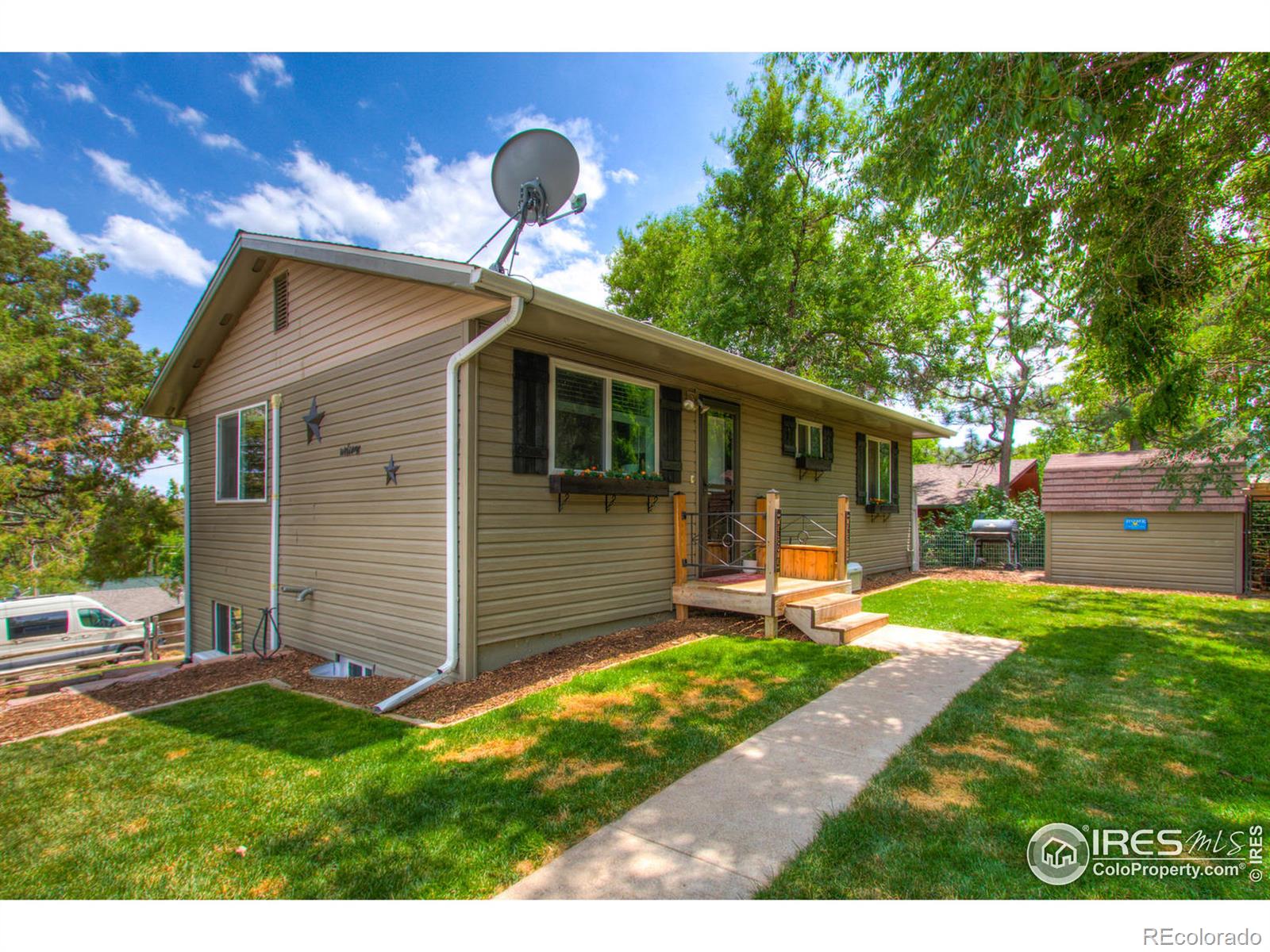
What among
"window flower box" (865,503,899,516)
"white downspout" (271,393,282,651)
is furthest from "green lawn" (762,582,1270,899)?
"white downspout" (271,393,282,651)

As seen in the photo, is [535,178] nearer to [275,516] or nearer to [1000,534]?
[275,516]

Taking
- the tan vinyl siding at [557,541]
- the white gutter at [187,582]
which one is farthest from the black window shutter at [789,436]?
the white gutter at [187,582]

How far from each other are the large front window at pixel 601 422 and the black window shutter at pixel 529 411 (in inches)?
4.5

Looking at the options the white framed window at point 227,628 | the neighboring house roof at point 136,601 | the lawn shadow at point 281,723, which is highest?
the lawn shadow at point 281,723

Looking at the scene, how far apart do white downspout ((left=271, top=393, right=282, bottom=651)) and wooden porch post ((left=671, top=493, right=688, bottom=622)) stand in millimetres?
4715

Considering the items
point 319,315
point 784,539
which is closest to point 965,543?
point 784,539

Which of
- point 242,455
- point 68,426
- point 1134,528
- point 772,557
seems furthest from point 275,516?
point 1134,528

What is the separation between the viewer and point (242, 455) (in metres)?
7.82

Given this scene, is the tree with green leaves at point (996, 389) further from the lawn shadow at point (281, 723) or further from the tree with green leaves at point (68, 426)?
the tree with green leaves at point (68, 426)

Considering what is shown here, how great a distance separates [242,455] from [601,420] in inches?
209

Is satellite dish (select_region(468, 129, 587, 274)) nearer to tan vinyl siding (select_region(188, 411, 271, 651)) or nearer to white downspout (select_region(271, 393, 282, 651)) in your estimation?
white downspout (select_region(271, 393, 282, 651))

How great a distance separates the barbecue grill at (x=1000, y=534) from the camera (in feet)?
42.8

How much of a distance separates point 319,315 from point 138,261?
7.60m
